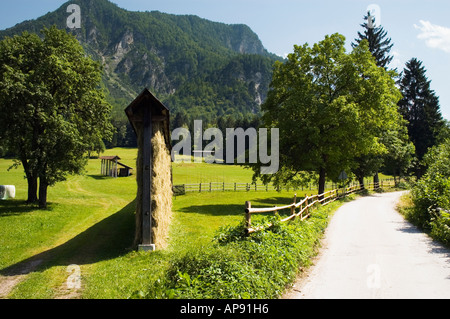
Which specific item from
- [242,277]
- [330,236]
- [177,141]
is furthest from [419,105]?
[177,141]

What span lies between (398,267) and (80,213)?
832 inches

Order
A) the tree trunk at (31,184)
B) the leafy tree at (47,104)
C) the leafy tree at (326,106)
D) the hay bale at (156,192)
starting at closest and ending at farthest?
1. the hay bale at (156,192)
2. the leafy tree at (47,104)
3. the tree trunk at (31,184)
4. the leafy tree at (326,106)

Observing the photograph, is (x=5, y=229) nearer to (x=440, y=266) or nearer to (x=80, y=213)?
(x=80, y=213)

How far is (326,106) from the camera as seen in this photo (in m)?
25.3

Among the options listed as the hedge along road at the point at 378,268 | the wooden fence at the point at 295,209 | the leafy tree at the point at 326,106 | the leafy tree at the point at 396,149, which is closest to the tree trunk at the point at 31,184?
the wooden fence at the point at 295,209

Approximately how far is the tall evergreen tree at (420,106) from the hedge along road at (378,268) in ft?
176

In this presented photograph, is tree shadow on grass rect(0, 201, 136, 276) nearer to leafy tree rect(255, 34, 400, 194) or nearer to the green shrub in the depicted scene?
the green shrub

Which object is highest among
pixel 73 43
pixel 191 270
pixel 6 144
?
pixel 73 43

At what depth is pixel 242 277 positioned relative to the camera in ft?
21.1

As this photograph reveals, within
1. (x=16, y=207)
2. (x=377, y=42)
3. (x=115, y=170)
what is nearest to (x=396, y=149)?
(x=377, y=42)

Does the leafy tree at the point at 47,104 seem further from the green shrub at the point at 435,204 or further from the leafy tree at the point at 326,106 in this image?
the green shrub at the point at 435,204

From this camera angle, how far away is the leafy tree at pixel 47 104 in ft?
71.6
